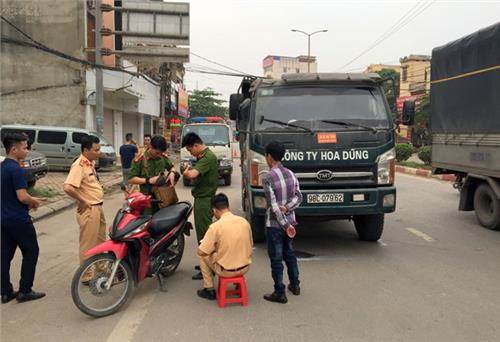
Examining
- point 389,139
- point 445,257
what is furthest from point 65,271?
point 445,257

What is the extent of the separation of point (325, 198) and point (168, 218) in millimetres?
2069

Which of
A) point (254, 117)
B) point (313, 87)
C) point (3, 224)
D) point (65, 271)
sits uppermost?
point (313, 87)

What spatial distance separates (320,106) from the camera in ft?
19.6

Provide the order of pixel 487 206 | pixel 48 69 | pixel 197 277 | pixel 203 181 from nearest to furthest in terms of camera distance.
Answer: pixel 203 181, pixel 197 277, pixel 487 206, pixel 48 69

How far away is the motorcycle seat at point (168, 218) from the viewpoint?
4414 millimetres

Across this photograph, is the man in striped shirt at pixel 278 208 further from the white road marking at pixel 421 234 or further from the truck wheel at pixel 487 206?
the truck wheel at pixel 487 206

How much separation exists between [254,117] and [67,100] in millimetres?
17393

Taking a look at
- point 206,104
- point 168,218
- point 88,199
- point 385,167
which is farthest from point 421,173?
point 206,104

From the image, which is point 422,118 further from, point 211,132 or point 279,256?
point 279,256

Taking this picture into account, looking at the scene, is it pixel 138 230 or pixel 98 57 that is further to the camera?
pixel 98 57

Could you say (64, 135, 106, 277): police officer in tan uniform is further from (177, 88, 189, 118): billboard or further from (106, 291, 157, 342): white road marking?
(177, 88, 189, 118): billboard

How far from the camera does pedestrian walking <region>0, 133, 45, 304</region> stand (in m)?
4.11

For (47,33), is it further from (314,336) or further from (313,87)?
(314,336)

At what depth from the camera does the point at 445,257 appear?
580 cm
